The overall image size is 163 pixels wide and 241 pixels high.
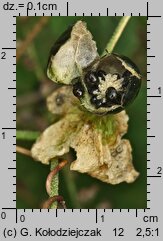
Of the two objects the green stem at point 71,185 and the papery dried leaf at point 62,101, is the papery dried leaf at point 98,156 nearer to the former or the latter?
the papery dried leaf at point 62,101

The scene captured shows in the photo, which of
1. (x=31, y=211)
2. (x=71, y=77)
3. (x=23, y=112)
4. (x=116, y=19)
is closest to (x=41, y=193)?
(x=23, y=112)

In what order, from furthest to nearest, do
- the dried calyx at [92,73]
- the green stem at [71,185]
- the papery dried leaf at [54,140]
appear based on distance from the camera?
the green stem at [71,185]
the papery dried leaf at [54,140]
the dried calyx at [92,73]

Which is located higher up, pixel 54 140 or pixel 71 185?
pixel 54 140

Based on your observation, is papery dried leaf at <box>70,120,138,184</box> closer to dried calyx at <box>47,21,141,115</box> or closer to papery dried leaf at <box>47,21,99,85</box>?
dried calyx at <box>47,21,141,115</box>

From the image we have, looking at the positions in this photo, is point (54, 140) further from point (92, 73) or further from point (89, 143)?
point (92, 73)

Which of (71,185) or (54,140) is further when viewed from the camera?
(71,185)

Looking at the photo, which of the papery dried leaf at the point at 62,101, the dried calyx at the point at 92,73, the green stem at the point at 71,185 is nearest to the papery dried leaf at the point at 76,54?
the dried calyx at the point at 92,73

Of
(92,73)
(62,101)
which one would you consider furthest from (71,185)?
(92,73)

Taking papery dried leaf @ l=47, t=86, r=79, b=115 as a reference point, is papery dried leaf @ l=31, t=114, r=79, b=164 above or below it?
below

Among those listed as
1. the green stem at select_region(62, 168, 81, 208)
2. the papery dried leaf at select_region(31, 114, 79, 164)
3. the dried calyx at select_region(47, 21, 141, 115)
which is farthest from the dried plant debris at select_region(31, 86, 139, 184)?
the green stem at select_region(62, 168, 81, 208)
